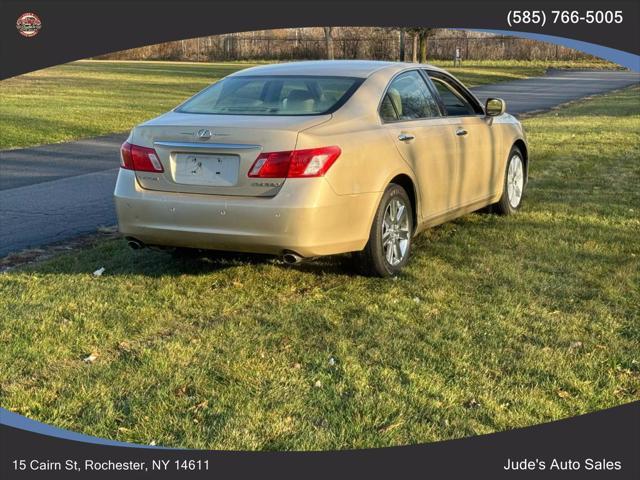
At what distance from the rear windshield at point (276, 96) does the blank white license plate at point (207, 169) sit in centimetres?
56

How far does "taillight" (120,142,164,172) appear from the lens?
18.4 ft

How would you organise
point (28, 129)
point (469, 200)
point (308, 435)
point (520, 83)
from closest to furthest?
point (308, 435) < point (469, 200) < point (28, 129) < point (520, 83)

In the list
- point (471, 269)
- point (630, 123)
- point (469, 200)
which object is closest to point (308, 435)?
point (471, 269)

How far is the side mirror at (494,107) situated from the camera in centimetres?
762

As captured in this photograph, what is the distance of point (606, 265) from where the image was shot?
246 inches

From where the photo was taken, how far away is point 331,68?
21.2 ft

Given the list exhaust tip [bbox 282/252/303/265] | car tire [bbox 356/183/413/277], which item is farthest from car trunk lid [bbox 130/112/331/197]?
car tire [bbox 356/183/413/277]

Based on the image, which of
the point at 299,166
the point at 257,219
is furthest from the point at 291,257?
the point at 299,166

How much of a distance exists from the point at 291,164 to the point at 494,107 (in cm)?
318

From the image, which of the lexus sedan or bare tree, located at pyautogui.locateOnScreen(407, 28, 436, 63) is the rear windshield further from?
bare tree, located at pyautogui.locateOnScreen(407, 28, 436, 63)

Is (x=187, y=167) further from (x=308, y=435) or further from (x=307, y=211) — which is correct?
(x=308, y=435)

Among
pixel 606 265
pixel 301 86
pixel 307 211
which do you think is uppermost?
pixel 301 86

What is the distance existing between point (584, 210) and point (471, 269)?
102 inches

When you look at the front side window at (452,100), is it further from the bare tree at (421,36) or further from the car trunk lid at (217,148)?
the bare tree at (421,36)
